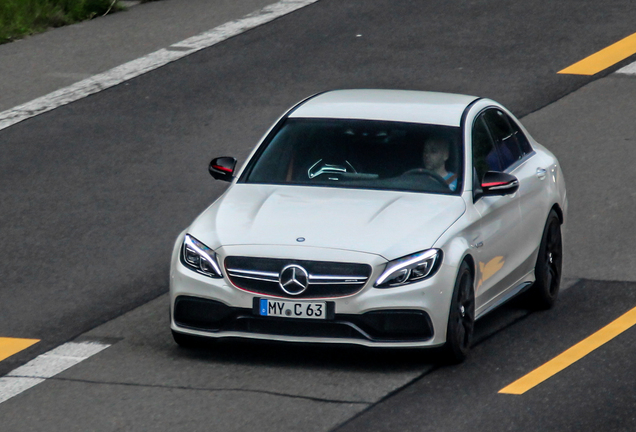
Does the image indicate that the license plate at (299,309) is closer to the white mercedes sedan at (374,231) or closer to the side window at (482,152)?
the white mercedes sedan at (374,231)

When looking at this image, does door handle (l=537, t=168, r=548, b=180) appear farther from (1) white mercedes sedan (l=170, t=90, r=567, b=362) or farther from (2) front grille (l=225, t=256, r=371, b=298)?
(2) front grille (l=225, t=256, r=371, b=298)

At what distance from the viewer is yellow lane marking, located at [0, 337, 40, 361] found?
8.64 m

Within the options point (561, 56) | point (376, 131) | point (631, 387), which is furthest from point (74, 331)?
point (561, 56)

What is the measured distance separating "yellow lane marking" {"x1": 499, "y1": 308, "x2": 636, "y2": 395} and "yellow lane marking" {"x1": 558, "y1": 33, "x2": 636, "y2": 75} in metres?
7.86

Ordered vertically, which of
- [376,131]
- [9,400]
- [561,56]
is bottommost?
[561,56]

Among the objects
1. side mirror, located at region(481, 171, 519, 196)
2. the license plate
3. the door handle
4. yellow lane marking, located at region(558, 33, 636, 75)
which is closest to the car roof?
side mirror, located at region(481, 171, 519, 196)

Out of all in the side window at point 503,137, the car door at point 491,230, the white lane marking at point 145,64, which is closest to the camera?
the car door at point 491,230

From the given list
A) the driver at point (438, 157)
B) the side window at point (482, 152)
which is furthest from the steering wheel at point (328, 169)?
the side window at point (482, 152)

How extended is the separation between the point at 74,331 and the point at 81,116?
256 inches

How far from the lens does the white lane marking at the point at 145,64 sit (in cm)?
1549

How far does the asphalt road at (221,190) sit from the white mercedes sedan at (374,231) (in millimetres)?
301

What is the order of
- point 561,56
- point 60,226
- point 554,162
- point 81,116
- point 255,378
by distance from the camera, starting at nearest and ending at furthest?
point 255,378, point 554,162, point 60,226, point 81,116, point 561,56

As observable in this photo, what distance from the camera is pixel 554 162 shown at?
1011 cm

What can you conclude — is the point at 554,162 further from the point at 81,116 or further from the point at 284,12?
the point at 284,12
